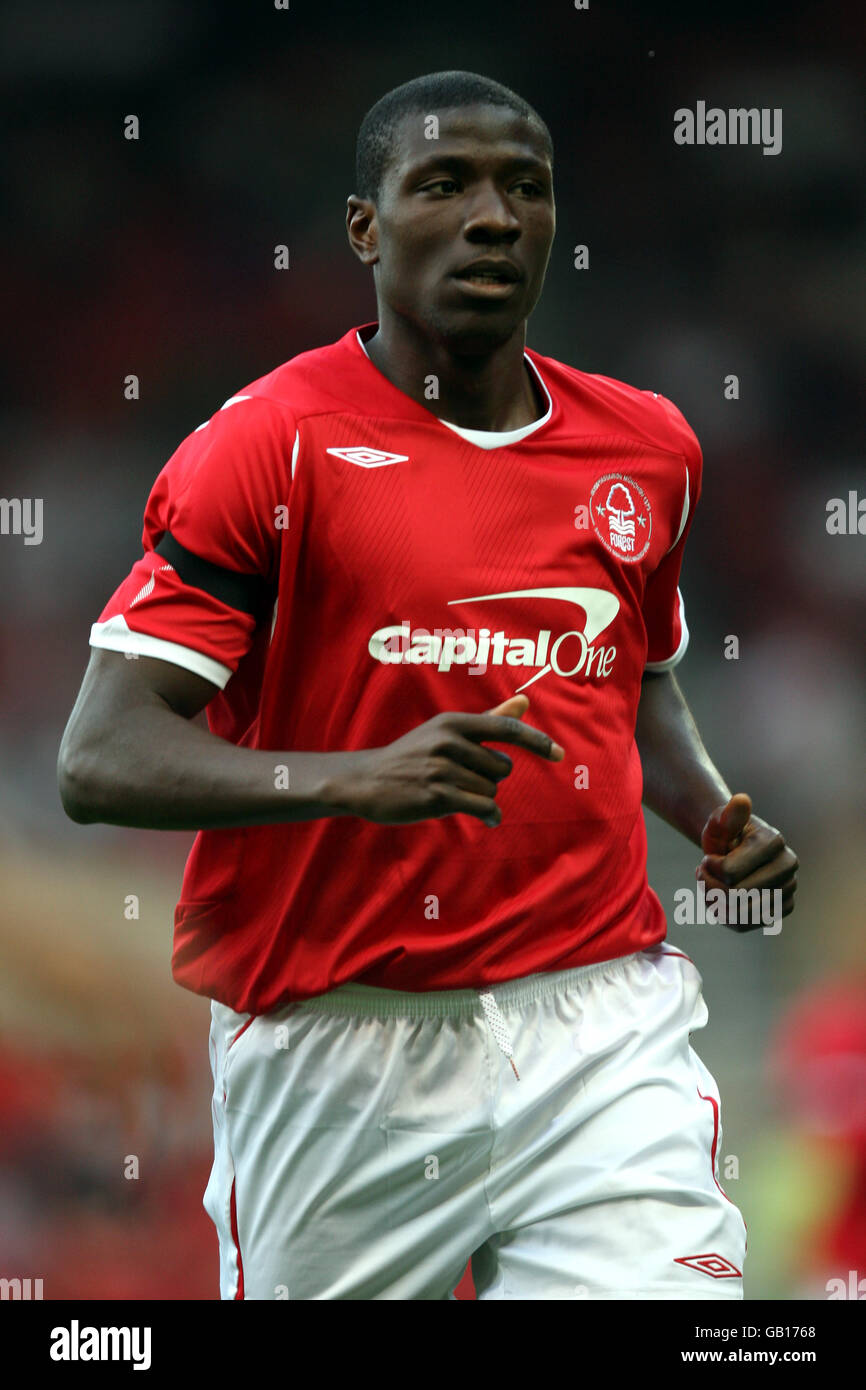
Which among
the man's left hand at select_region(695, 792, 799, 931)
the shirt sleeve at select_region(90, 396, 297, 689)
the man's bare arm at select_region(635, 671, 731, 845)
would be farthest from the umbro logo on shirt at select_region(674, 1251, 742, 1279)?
the shirt sleeve at select_region(90, 396, 297, 689)

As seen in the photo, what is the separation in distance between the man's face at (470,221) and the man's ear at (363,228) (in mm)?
96

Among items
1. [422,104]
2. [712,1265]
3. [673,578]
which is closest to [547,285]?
[673,578]

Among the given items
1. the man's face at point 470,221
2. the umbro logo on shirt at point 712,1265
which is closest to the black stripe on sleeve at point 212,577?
the man's face at point 470,221

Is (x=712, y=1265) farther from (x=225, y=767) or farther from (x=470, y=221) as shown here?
(x=470, y=221)

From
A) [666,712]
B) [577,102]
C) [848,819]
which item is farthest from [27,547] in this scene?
[666,712]

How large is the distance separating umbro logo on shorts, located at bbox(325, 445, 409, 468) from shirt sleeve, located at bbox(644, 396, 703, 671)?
1.59 feet

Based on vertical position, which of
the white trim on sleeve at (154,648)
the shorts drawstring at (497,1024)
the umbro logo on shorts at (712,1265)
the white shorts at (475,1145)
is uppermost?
the white trim on sleeve at (154,648)

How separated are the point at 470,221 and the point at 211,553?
0.58 meters

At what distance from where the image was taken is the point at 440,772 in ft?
5.90

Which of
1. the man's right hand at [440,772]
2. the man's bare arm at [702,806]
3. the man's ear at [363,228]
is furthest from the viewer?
the man's ear at [363,228]

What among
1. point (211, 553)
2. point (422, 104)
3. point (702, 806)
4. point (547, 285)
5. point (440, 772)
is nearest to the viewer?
point (440, 772)

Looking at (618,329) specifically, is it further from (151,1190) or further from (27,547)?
(151,1190)

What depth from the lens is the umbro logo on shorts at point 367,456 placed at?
2133 mm

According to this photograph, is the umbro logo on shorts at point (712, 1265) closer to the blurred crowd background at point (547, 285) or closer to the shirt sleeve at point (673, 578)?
the shirt sleeve at point (673, 578)
